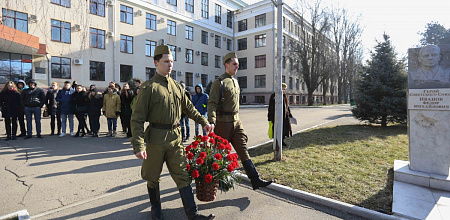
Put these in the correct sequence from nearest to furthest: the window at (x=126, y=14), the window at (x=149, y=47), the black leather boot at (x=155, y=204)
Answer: the black leather boot at (x=155, y=204) → the window at (x=126, y=14) → the window at (x=149, y=47)

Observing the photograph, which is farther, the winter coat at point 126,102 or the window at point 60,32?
the window at point 60,32

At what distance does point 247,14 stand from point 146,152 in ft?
133

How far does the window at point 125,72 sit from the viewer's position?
26.0 m

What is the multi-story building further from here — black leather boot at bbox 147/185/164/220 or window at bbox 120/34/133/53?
black leather boot at bbox 147/185/164/220

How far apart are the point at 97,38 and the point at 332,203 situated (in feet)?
85.5

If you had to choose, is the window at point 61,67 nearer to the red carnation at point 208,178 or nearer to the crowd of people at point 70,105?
the crowd of people at point 70,105

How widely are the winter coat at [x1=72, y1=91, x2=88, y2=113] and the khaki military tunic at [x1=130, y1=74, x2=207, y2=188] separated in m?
7.51

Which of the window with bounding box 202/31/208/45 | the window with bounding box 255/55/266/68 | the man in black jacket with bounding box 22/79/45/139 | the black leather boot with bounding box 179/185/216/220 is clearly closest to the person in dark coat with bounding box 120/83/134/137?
the man in black jacket with bounding box 22/79/45/139

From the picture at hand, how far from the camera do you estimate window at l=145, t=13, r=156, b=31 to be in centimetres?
2798

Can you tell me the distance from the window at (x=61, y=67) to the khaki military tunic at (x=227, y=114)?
2293 centimetres

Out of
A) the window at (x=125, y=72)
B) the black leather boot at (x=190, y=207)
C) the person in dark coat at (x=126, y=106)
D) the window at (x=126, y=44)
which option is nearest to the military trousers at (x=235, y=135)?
the black leather boot at (x=190, y=207)

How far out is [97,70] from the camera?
24016 millimetres

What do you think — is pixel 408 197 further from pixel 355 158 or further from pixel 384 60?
pixel 384 60

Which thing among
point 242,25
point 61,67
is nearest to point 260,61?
point 242,25
